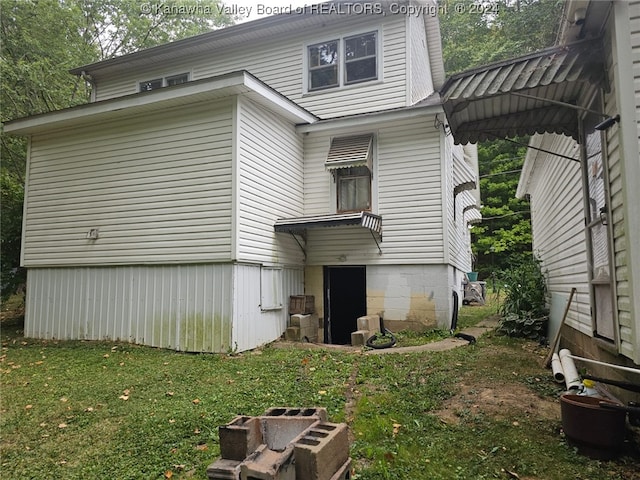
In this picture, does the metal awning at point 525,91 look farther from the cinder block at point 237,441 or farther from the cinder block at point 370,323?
the cinder block at point 370,323

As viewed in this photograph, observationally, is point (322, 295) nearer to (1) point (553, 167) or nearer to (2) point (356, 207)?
(2) point (356, 207)

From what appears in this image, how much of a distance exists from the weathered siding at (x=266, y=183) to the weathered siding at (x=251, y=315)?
38cm

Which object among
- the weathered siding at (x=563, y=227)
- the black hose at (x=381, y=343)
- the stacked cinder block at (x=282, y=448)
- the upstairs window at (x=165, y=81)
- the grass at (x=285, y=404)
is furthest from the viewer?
the upstairs window at (x=165, y=81)

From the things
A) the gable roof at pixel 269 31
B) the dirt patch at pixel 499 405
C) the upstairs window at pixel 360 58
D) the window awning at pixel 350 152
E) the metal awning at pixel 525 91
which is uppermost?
the gable roof at pixel 269 31

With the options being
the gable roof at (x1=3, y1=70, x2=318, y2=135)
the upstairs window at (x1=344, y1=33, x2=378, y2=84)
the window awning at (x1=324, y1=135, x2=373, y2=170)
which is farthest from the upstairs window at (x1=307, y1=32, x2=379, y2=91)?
the window awning at (x1=324, y1=135, x2=373, y2=170)

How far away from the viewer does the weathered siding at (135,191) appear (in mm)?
7961

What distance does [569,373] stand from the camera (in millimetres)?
4613

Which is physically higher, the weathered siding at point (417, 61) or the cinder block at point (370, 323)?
the weathered siding at point (417, 61)

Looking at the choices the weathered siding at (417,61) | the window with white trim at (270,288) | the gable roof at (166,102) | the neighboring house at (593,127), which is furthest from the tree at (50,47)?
the neighboring house at (593,127)

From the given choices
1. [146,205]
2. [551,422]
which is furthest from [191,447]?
[146,205]

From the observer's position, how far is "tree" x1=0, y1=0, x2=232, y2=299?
12.3 meters

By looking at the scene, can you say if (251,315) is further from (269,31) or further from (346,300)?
(269,31)

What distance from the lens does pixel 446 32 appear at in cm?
2256

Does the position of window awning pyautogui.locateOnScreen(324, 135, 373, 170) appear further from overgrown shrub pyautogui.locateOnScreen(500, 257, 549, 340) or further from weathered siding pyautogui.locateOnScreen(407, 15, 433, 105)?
overgrown shrub pyautogui.locateOnScreen(500, 257, 549, 340)
